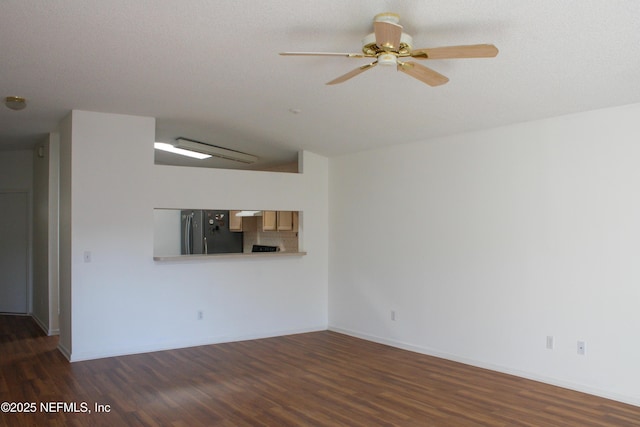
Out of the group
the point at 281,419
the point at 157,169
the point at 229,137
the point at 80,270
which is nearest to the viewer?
the point at 281,419

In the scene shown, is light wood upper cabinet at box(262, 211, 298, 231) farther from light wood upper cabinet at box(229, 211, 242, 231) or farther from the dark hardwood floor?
the dark hardwood floor

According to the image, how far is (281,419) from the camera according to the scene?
11.6ft

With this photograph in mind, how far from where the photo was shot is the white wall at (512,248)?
3984mm

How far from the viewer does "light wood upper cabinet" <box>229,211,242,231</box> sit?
8.92 metres

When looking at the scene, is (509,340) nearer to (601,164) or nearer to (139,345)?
(601,164)

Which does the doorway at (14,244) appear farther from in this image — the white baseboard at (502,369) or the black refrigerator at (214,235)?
the white baseboard at (502,369)

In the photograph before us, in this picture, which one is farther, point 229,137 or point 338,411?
point 229,137

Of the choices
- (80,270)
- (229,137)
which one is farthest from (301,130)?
(80,270)

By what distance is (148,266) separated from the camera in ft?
18.2

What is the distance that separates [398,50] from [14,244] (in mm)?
7298

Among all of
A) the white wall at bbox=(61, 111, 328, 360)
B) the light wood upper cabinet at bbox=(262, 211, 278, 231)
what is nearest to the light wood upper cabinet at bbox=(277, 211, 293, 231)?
the light wood upper cabinet at bbox=(262, 211, 278, 231)

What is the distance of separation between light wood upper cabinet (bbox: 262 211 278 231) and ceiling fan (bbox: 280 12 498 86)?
4.81 meters

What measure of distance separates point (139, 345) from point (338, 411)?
2.74m

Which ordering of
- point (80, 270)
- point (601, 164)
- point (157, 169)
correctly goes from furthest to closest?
1. point (157, 169)
2. point (80, 270)
3. point (601, 164)
